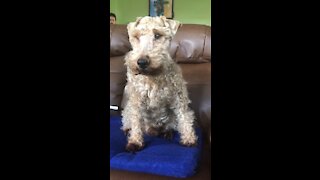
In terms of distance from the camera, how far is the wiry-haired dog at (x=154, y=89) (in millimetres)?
812

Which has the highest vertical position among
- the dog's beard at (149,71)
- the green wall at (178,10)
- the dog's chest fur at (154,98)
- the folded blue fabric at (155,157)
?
the green wall at (178,10)

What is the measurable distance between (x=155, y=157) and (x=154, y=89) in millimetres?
178

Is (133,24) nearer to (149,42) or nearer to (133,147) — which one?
(149,42)

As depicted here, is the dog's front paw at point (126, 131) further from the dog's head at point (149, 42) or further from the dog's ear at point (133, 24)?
the dog's ear at point (133, 24)

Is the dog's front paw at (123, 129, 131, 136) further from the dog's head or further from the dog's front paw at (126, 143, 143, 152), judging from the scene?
the dog's head

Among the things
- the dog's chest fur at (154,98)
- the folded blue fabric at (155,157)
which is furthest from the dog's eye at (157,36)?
the folded blue fabric at (155,157)

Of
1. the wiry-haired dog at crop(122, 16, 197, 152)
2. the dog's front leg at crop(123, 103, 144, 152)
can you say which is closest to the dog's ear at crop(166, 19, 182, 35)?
the wiry-haired dog at crop(122, 16, 197, 152)

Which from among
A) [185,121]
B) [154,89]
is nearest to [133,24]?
[154,89]

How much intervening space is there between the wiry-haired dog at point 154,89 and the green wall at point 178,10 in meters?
0.02
